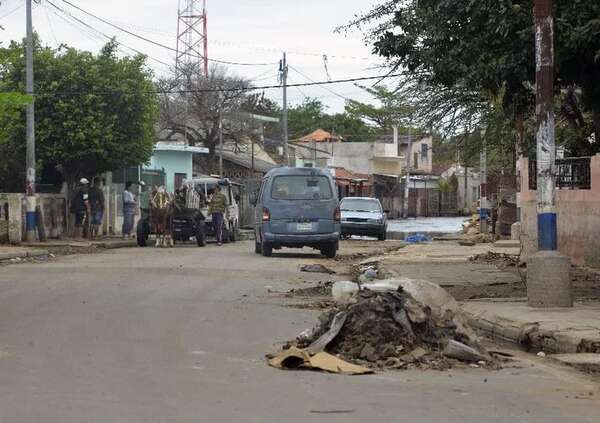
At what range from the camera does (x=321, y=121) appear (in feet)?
347

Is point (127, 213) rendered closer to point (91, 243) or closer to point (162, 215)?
point (91, 243)

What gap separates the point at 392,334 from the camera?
9305 millimetres

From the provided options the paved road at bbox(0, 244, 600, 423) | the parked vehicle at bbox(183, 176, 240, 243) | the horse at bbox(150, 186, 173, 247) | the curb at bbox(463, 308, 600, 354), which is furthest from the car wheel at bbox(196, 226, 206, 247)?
the curb at bbox(463, 308, 600, 354)

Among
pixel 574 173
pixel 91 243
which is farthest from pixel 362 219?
pixel 574 173

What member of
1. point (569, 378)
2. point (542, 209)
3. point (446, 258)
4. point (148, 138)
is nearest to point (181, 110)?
point (148, 138)

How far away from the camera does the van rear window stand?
2445 centimetres

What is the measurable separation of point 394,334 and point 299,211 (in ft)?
48.9

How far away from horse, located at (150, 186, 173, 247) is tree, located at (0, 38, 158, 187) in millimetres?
3574

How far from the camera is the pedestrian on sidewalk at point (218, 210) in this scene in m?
30.3

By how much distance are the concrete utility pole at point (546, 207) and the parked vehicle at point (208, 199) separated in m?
18.4

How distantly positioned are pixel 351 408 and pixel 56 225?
1001 inches

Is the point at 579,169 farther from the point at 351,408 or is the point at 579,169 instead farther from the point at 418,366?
the point at 351,408

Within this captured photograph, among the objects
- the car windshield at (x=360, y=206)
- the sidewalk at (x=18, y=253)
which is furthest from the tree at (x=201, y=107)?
the sidewalk at (x=18, y=253)

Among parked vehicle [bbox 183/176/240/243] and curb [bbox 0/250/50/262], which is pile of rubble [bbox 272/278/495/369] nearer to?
curb [bbox 0/250/50/262]
